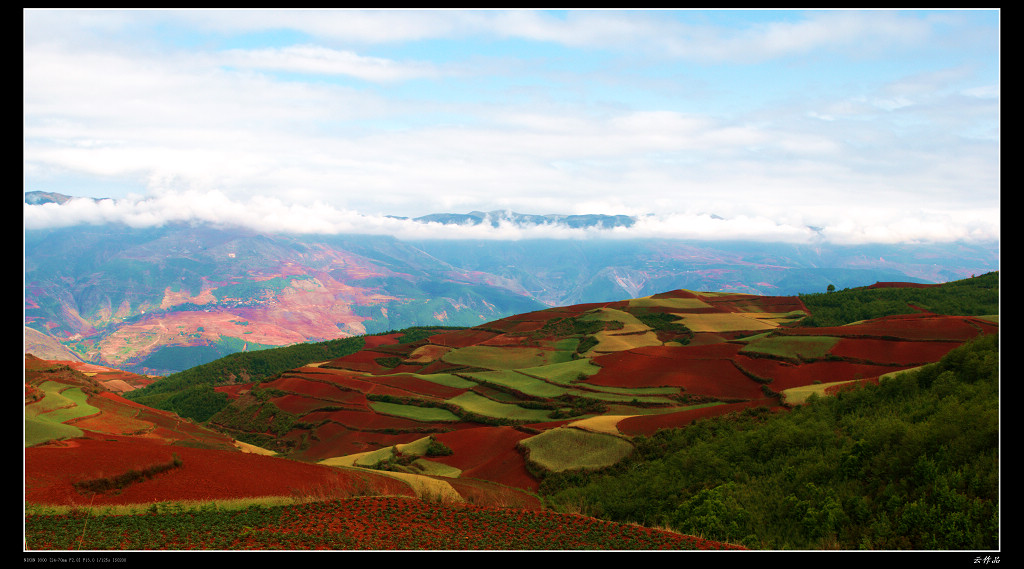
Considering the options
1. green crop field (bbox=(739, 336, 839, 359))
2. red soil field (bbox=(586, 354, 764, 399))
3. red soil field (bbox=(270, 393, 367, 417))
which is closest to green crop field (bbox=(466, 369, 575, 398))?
red soil field (bbox=(586, 354, 764, 399))

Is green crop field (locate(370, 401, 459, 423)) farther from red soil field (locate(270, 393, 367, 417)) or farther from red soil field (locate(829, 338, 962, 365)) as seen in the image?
red soil field (locate(829, 338, 962, 365))

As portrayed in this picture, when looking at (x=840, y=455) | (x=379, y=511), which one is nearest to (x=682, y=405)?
(x=840, y=455)

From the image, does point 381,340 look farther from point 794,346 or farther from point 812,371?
point 812,371

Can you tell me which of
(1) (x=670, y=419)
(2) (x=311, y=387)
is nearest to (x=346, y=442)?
(2) (x=311, y=387)

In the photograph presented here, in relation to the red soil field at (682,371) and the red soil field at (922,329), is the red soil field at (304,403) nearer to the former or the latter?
the red soil field at (682,371)

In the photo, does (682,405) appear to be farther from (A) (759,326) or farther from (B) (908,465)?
(A) (759,326)

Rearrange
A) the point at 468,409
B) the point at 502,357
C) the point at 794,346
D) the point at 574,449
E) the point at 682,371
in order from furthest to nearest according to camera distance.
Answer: the point at 502,357 → the point at 682,371 → the point at 794,346 → the point at 468,409 → the point at 574,449
